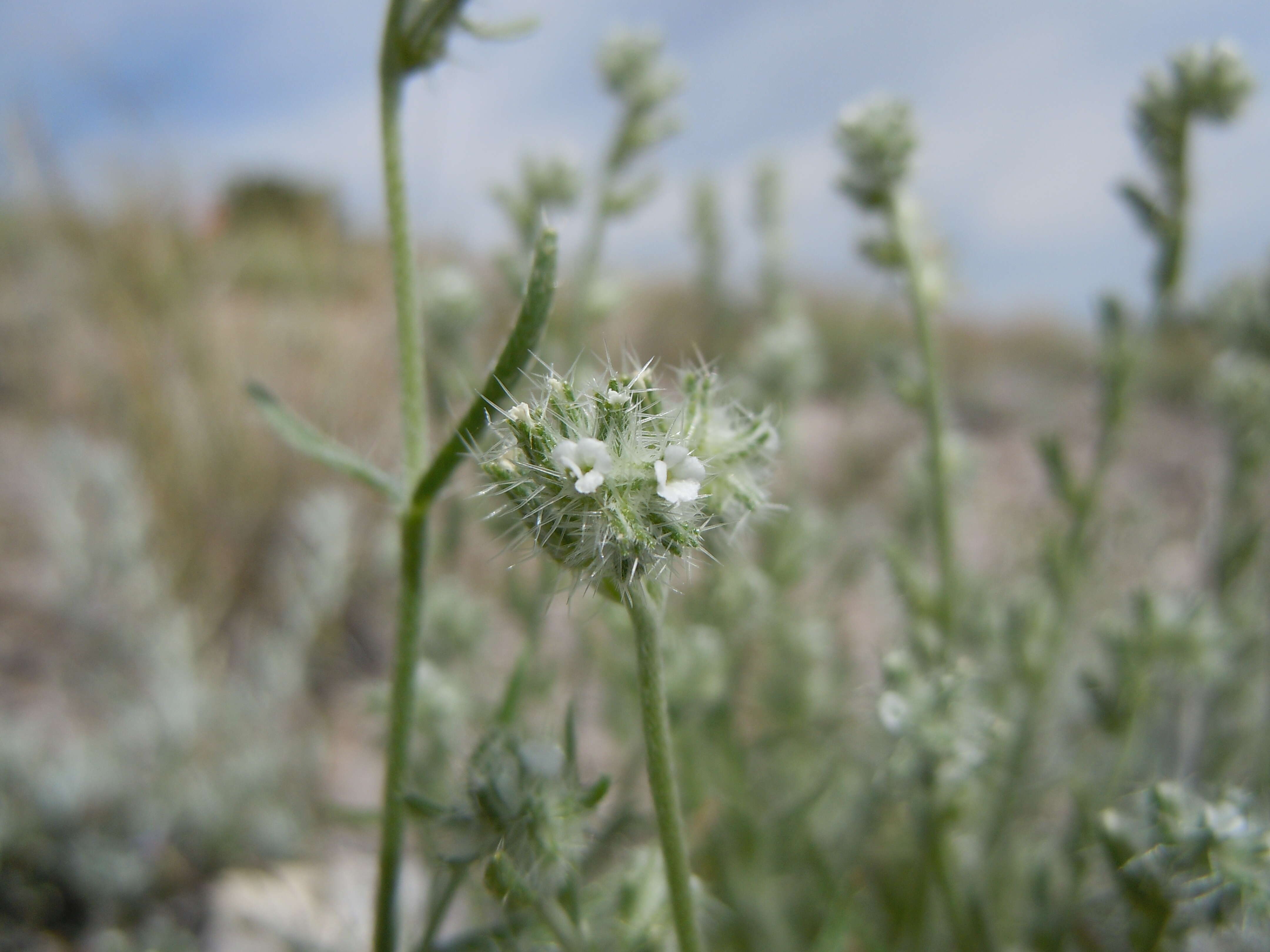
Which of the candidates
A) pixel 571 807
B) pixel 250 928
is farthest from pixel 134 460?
pixel 571 807

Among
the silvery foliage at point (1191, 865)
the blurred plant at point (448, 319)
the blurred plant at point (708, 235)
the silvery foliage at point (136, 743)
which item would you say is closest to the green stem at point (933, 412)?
the silvery foliage at point (1191, 865)

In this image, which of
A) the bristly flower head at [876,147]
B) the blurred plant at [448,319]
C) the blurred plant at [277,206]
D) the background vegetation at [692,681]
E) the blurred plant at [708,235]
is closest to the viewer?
the background vegetation at [692,681]

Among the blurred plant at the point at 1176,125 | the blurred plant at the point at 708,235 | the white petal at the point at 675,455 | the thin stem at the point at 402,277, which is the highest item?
the blurred plant at the point at 708,235

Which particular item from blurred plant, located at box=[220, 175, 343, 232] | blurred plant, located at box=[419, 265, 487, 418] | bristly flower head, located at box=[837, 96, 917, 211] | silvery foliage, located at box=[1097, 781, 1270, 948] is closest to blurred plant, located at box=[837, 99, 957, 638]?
bristly flower head, located at box=[837, 96, 917, 211]

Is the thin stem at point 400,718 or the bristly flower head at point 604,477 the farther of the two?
the thin stem at point 400,718

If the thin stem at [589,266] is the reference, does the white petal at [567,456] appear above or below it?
below

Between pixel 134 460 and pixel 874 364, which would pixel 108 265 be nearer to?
pixel 134 460

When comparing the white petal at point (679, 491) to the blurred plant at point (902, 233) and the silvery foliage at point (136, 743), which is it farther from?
the silvery foliage at point (136, 743)

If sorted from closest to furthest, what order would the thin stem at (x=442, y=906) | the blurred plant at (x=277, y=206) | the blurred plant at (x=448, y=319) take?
the thin stem at (x=442, y=906)
the blurred plant at (x=448, y=319)
the blurred plant at (x=277, y=206)
